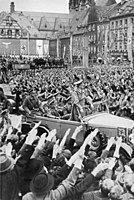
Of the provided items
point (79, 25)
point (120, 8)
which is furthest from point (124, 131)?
point (79, 25)

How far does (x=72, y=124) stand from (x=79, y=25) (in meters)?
85.7

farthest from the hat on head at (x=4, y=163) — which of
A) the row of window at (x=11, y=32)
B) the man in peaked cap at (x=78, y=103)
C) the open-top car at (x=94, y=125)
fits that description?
the row of window at (x=11, y=32)

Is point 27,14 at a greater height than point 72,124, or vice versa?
point 27,14

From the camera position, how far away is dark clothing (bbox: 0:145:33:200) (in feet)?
13.6

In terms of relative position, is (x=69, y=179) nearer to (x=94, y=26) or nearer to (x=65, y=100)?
(x=65, y=100)

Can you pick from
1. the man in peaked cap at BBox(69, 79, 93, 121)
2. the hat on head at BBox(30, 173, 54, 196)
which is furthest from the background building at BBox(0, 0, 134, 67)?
the hat on head at BBox(30, 173, 54, 196)

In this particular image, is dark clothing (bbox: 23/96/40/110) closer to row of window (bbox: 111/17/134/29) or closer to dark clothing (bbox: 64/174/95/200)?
dark clothing (bbox: 64/174/95/200)

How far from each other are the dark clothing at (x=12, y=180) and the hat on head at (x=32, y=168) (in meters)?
0.04

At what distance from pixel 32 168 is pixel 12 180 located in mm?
232

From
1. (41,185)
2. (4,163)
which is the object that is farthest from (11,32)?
(41,185)

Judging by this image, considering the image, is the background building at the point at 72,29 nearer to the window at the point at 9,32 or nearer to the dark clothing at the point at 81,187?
the window at the point at 9,32

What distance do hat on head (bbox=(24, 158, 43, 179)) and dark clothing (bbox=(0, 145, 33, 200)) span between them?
0.04 meters

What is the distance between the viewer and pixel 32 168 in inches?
166

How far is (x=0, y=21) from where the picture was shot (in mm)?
81062
